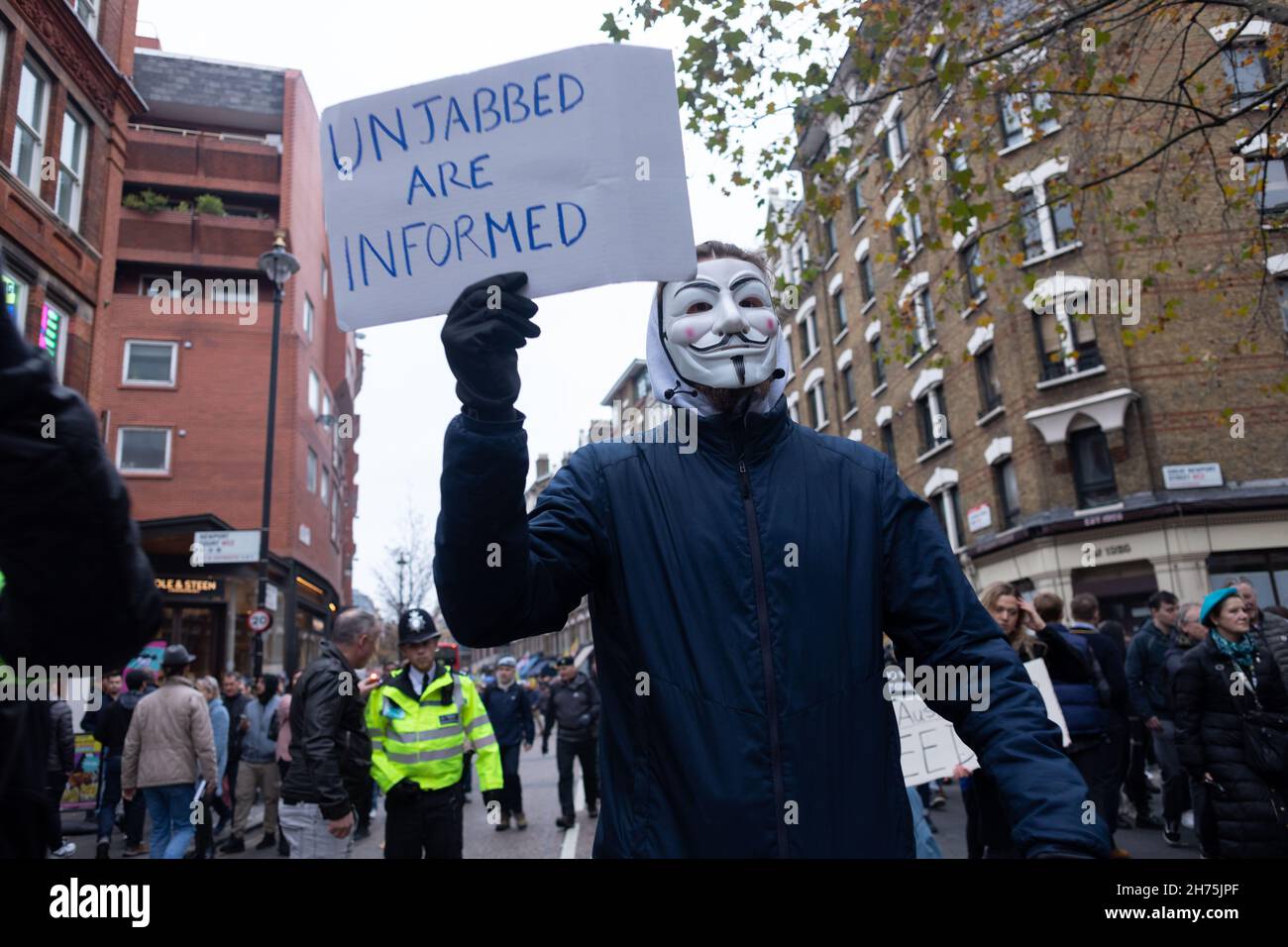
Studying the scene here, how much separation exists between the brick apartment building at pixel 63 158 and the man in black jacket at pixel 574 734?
9.71 m

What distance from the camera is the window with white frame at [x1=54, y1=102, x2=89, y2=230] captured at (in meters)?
15.7

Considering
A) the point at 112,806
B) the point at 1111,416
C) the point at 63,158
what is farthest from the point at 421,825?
the point at 1111,416

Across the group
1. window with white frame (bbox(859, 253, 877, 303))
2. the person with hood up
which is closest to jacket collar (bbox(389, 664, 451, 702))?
the person with hood up

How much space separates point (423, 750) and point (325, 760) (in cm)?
58

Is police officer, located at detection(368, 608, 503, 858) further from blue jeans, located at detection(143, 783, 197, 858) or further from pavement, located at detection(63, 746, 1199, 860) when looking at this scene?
blue jeans, located at detection(143, 783, 197, 858)

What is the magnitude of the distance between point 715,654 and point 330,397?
124ft

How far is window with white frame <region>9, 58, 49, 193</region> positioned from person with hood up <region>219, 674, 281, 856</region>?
920 cm

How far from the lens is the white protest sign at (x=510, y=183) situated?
1973 millimetres

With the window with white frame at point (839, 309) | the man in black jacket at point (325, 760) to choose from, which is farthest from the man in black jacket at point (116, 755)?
the window with white frame at point (839, 309)

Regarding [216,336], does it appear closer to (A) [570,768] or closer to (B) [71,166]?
(B) [71,166]

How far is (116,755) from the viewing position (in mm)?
9750

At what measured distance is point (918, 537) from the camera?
6.52ft
